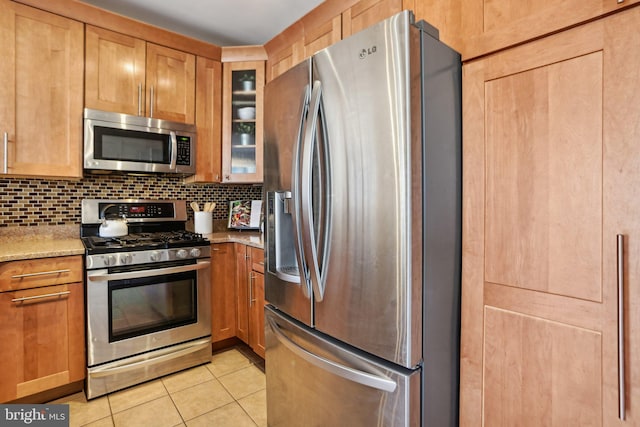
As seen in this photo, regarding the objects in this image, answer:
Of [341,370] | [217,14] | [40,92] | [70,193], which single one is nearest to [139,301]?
[70,193]

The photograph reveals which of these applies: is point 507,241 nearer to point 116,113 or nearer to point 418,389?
point 418,389

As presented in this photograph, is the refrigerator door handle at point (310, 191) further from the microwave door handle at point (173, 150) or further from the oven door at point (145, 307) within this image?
the microwave door handle at point (173, 150)

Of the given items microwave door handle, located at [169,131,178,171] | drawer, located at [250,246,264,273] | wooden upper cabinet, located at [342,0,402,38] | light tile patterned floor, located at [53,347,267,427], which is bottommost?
light tile patterned floor, located at [53,347,267,427]

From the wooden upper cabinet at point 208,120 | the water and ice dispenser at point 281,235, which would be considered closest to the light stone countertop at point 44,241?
the wooden upper cabinet at point 208,120

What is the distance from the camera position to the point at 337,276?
3.94ft

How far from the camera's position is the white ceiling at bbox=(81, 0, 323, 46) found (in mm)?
2293

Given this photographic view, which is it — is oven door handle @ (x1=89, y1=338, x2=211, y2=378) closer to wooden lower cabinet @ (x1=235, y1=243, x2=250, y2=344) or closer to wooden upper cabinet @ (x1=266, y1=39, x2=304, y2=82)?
wooden lower cabinet @ (x1=235, y1=243, x2=250, y2=344)

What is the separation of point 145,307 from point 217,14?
2.13 meters

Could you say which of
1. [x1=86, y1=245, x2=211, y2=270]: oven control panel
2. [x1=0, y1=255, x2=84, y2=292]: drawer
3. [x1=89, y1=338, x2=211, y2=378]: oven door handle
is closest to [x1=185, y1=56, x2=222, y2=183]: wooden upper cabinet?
[x1=86, y1=245, x2=211, y2=270]: oven control panel

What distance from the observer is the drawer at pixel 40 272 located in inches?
69.6

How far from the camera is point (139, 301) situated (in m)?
2.16

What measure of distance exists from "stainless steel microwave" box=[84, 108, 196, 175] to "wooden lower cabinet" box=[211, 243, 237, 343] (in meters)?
0.71

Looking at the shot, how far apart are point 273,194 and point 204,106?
162cm

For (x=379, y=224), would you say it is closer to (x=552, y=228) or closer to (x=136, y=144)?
(x=552, y=228)
